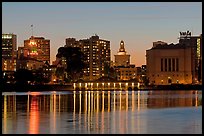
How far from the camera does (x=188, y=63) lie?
604 feet

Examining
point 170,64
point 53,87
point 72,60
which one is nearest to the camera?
point 72,60

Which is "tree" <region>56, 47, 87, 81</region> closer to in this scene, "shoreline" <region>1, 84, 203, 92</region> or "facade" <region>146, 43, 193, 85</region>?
"shoreline" <region>1, 84, 203, 92</region>

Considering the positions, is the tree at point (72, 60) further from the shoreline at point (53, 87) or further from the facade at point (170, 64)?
the facade at point (170, 64)

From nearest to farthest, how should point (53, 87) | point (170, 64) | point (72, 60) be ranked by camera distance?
1. point (72, 60)
2. point (53, 87)
3. point (170, 64)

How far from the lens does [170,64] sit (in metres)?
186

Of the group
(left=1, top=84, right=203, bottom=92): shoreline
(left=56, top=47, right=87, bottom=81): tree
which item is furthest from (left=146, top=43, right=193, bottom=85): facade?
(left=56, top=47, right=87, bottom=81): tree

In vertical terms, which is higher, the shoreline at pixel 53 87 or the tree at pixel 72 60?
the tree at pixel 72 60

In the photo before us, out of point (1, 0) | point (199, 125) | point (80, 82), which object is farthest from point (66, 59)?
point (1, 0)

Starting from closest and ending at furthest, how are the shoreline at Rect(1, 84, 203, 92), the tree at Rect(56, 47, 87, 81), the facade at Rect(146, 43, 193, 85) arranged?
the shoreline at Rect(1, 84, 203, 92) → the tree at Rect(56, 47, 87, 81) → the facade at Rect(146, 43, 193, 85)

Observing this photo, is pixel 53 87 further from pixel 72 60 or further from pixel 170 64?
pixel 170 64

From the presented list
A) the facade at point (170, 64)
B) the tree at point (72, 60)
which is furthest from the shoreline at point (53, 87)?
the facade at point (170, 64)

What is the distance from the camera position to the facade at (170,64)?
183625 mm

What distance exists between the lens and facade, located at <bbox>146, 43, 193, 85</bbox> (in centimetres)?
18362

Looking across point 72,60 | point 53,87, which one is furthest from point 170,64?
point 53,87
